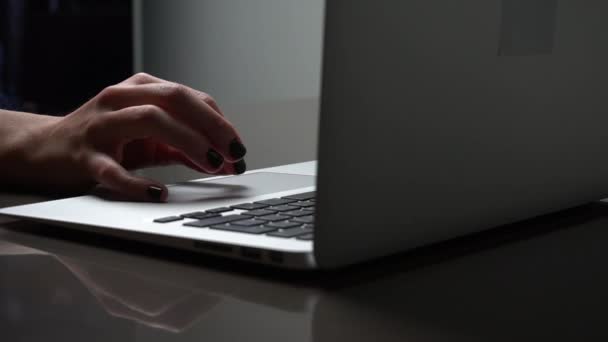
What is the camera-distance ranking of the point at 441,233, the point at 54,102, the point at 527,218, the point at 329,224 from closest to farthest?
1. the point at 329,224
2. the point at 441,233
3. the point at 527,218
4. the point at 54,102

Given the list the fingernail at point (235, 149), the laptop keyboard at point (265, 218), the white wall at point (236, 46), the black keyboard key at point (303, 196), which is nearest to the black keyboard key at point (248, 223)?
the laptop keyboard at point (265, 218)

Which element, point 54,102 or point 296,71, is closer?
point 296,71

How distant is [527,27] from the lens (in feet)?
1.88

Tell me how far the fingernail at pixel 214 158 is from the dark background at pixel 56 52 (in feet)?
11.2

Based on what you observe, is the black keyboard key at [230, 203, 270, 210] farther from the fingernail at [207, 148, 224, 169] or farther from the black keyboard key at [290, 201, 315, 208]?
the fingernail at [207, 148, 224, 169]

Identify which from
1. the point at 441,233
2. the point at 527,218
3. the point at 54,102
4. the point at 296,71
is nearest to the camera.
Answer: the point at 441,233

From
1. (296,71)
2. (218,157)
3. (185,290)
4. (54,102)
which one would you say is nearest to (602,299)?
(185,290)

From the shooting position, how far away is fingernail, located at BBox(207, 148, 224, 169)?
2.53 feet

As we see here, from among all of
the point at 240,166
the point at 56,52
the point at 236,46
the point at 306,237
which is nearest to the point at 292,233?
the point at 306,237

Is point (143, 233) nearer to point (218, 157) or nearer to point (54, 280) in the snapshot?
point (54, 280)

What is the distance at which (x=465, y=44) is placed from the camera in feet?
1.70

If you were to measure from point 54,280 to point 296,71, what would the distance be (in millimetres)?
3372

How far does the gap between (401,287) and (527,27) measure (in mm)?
231

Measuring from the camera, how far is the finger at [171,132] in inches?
30.0
